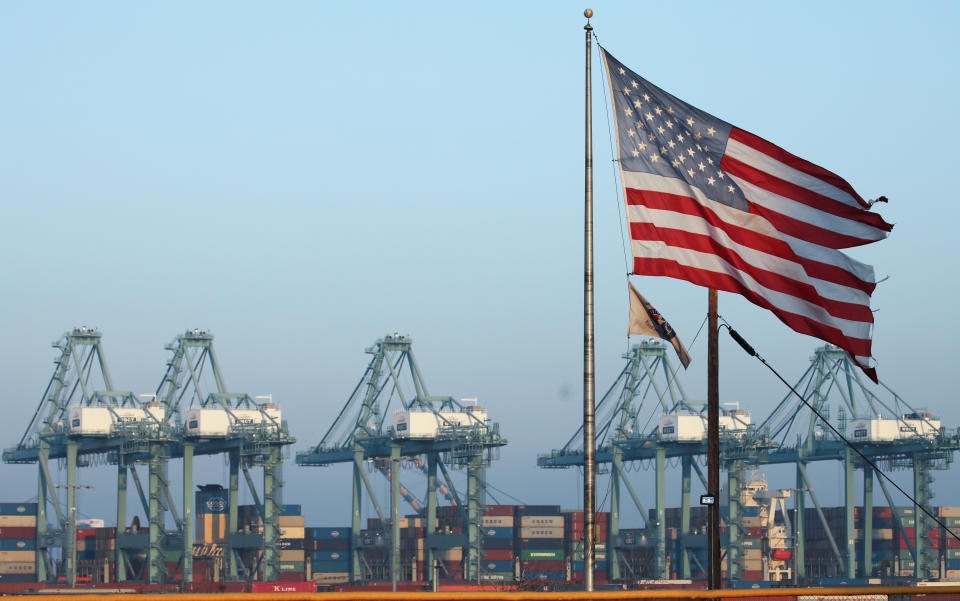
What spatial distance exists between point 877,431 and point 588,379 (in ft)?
328

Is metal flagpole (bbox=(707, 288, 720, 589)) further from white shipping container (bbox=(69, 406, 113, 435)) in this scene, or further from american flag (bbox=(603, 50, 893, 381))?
white shipping container (bbox=(69, 406, 113, 435))

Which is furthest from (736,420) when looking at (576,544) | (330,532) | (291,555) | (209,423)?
(209,423)

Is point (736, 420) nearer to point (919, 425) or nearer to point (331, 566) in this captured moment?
point (919, 425)

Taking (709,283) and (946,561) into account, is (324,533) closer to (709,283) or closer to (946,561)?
(946,561)

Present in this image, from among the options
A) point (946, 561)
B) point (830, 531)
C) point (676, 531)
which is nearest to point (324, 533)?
point (676, 531)

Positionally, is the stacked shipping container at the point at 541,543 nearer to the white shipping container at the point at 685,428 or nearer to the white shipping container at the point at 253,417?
the white shipping container at the point at 685,428

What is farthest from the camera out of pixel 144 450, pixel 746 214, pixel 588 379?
pixel 144 450

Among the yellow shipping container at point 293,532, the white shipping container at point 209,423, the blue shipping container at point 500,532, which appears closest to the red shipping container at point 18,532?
the yellow shipping container at point 293,532

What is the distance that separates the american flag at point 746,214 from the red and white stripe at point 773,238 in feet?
0.04

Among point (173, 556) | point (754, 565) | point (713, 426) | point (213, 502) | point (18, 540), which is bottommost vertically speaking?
point (754, 565)

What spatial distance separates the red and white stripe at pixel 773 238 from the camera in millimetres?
14789

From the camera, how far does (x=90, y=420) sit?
4188 inches

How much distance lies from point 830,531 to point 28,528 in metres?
73.4

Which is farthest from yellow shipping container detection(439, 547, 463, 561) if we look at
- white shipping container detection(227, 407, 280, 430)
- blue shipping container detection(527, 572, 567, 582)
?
white shipping container detection(227, 407, 280, 430)
